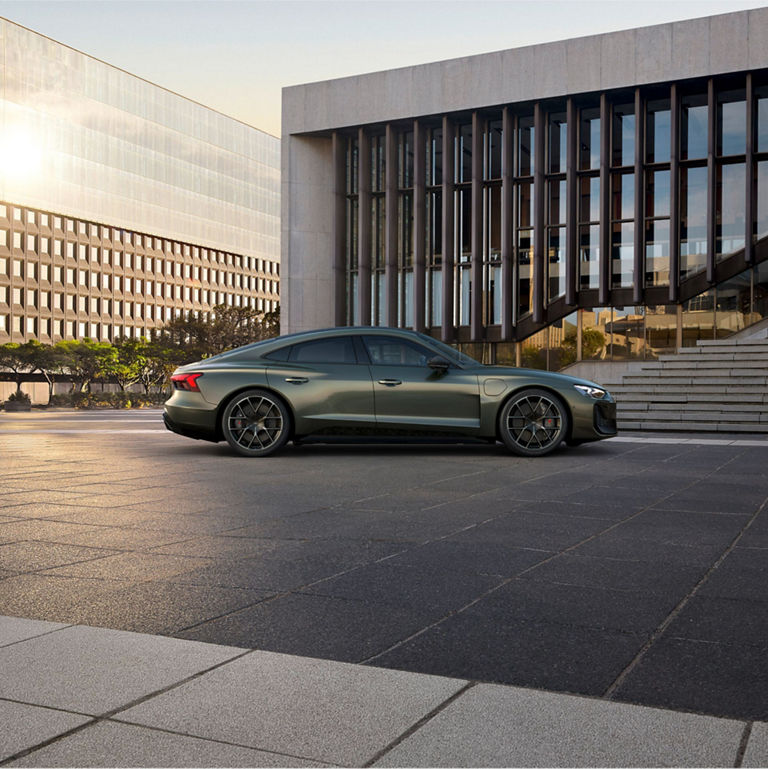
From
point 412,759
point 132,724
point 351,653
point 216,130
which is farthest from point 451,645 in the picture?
point 216,130

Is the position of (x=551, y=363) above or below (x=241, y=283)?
below

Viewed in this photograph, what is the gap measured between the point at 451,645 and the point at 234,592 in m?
1.18

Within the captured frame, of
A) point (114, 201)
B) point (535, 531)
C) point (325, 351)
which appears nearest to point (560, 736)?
point (535, 531)

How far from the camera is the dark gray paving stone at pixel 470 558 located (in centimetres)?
462

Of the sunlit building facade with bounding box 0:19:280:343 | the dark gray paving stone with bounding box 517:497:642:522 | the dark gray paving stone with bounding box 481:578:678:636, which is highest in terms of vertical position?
the sunlit building facade with bounding box 0:19:280:343

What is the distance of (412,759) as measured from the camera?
231 cm

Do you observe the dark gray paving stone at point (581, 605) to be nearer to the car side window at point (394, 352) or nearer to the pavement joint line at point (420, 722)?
the pavement joint line at point (420, 722)

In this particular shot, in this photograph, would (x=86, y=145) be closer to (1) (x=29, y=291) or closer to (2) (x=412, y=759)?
(1) (x=29, y=291)

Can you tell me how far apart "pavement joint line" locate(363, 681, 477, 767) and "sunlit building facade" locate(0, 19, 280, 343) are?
8961 cm

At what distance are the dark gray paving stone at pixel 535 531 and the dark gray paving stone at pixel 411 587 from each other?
2.99 feet

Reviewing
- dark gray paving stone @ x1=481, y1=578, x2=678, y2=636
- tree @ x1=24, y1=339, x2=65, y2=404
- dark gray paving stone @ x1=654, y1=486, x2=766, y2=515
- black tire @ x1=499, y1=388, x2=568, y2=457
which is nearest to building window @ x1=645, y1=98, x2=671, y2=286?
black tire @ x1=499, y1=388, x2=568, y2=457

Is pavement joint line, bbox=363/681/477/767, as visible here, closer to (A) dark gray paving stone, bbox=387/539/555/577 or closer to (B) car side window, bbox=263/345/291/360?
(A) dark gray paving stone, bbox=387/539/555/577

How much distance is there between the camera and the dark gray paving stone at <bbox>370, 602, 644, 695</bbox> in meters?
2.97

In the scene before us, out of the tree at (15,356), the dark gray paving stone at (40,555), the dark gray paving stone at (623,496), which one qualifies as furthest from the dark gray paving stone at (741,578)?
the tree at (15,356)
